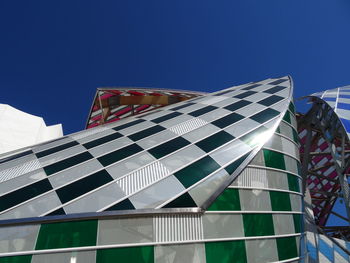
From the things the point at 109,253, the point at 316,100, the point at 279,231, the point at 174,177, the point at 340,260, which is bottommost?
the point at 340,260

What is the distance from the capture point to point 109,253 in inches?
204

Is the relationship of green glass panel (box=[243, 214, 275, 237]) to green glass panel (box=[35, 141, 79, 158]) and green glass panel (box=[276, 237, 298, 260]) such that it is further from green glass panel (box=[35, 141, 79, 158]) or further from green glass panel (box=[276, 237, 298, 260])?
green glass panel (box=[35, 141, 79, 158])

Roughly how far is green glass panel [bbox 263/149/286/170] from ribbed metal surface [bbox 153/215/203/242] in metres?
4.39

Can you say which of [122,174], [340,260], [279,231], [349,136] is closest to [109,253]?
[122,174]

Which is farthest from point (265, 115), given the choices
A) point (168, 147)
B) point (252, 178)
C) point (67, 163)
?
point (67, 163)

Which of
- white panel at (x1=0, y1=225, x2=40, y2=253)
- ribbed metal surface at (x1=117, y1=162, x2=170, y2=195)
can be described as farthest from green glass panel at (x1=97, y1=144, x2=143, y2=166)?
white panel at (x1=0, y1=225, x2=40, y2=253)

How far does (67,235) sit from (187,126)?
6.78 meters

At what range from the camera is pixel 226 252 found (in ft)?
20.4

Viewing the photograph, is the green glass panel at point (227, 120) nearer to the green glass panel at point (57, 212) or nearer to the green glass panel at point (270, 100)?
the green glass panel at point (270, 100)

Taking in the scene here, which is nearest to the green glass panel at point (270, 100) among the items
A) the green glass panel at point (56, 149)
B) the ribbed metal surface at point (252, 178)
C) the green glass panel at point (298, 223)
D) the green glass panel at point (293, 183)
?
the green glass panel at point (293, 183)

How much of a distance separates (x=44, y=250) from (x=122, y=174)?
2.85 m

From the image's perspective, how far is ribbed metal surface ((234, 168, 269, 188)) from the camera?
771 centimetres

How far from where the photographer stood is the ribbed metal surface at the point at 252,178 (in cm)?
771

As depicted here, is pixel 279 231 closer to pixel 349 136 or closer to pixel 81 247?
pixel 81 247
